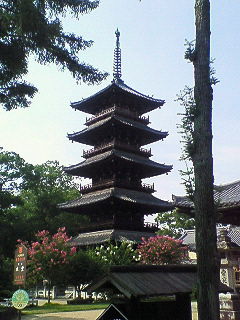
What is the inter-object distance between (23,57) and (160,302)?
8.45m

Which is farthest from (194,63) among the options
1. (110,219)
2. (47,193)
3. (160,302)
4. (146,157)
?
(47,193)

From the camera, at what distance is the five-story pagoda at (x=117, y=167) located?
3195 cm

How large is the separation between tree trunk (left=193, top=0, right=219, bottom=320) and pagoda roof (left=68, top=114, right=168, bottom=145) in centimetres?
2504

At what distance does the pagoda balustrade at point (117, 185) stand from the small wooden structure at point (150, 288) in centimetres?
2359

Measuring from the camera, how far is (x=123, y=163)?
33.7m

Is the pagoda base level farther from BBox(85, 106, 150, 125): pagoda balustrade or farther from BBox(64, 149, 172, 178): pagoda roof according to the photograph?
BBox(85, 106, 150, 125): pagoda balustrade

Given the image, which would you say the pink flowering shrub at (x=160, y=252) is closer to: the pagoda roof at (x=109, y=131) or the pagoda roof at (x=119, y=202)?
the pagoda roof at (x=119, y=202)

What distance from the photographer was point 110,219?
32469 millimetres

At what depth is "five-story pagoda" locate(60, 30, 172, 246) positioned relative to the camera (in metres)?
32.0

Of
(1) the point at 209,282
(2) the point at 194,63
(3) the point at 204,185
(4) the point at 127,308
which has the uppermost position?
(2) the point at 194,63

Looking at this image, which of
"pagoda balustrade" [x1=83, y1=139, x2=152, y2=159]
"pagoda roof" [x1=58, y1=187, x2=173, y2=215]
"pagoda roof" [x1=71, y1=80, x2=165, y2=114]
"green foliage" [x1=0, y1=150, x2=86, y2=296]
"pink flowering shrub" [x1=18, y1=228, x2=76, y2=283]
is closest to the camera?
"pink flowering shrub" [x1=18, y1=228, x2=76, y2=283]

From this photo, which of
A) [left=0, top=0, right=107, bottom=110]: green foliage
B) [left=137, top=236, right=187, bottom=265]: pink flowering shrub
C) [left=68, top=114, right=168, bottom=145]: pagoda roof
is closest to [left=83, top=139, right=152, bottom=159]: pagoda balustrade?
[left=68, top=114, right=168, bottom=145]: pagoda roof

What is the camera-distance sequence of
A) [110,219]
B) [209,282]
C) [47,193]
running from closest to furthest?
[209,282] < [110,219] < [47,193]

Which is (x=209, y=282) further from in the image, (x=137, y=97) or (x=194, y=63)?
(x=137, y=97)
